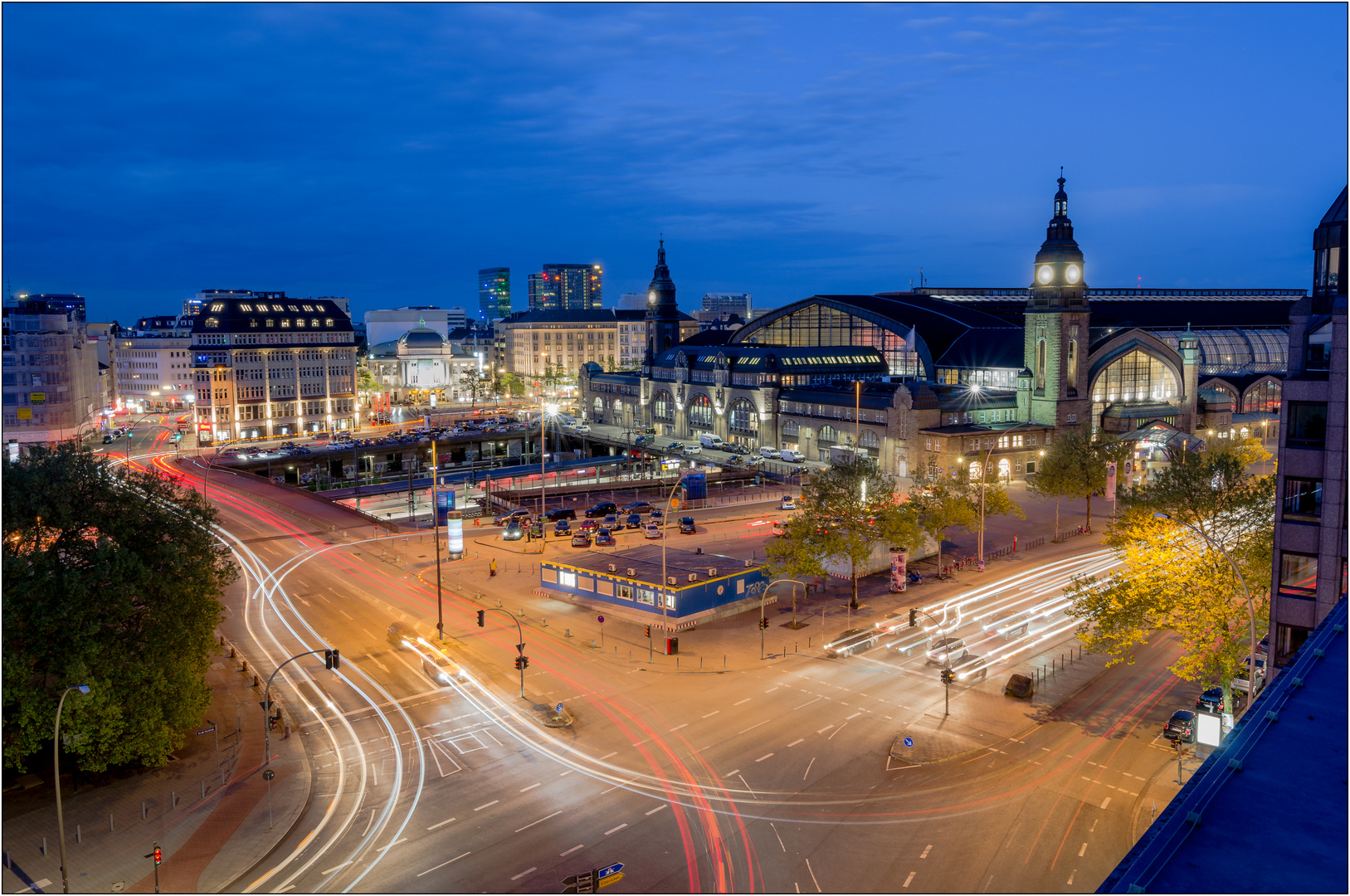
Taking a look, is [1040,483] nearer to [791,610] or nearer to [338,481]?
[791,610]

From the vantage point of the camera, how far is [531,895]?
1076 inches

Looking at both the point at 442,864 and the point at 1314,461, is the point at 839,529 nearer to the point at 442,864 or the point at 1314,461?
the point at 1314,461

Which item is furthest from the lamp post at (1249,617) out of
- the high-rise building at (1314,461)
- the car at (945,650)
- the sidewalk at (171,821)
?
the sidewalk at (171,821)

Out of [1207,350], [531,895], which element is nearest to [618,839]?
[531,895]

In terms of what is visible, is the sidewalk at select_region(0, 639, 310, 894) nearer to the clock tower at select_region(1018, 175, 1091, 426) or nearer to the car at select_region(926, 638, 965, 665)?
the car at select_region(926, 638, 965, 665)

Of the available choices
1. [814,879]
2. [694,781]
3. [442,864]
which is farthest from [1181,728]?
[442,864]

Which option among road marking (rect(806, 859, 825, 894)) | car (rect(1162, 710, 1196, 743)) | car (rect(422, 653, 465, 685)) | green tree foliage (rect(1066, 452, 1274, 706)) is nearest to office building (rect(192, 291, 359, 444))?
car (rect(422, 653, 465, 685))

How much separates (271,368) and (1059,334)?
411 feet

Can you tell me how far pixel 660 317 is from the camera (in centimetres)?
16338

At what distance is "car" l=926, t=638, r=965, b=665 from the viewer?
157ft

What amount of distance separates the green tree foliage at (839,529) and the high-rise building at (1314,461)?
2512 cm

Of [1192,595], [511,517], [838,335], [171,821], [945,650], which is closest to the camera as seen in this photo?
[171,821]

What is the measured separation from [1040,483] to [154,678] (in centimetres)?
7221

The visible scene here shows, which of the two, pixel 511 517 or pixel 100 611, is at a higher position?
pixel 100 611
